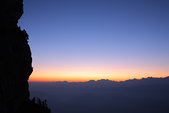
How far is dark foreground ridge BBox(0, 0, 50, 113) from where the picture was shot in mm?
22594

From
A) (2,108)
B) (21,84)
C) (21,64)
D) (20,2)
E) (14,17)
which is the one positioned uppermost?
(20,2)

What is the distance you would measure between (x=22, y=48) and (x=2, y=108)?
1295 cm

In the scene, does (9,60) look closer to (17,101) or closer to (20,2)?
(17,101)

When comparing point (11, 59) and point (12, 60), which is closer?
point (11, 59)

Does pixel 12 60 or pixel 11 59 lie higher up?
pixel 11 59

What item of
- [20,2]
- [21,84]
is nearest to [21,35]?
[20,2]

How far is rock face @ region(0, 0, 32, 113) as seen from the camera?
22578 millimetres

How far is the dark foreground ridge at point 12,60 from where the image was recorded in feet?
74.1

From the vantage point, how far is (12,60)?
81.0 feet

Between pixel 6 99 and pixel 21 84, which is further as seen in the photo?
pixel 21 84

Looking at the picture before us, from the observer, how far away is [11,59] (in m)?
24.3

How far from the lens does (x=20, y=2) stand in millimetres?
32062

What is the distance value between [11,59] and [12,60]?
44 cm

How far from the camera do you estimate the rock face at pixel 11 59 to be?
22.6 meters
